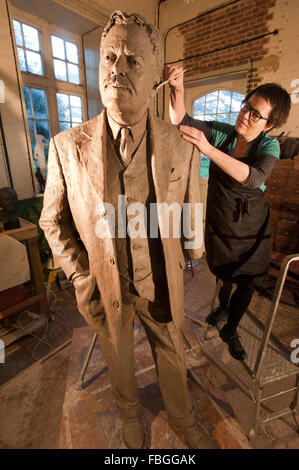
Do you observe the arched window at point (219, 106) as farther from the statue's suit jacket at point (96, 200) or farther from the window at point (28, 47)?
the statue's suit jacket at point (96, 200)

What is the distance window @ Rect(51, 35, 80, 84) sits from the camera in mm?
3967

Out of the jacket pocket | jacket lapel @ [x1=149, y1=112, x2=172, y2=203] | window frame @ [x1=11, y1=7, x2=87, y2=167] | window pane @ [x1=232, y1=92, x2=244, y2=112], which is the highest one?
window frame @ [x1=11, y1=7, x2=87, y2=167]

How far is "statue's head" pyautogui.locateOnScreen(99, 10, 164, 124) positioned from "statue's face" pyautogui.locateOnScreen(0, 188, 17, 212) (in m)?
2.11

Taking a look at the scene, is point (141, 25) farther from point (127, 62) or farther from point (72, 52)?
point (72, 52)

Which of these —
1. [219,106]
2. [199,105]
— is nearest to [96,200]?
[219,106]

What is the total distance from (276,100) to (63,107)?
388 centimetres

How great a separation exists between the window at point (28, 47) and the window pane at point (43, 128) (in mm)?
694

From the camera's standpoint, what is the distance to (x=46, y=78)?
3.92 meters

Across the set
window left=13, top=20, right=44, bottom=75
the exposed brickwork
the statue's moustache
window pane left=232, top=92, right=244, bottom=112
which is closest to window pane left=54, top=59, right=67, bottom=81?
window left=13, top=20, right=44, bottom=75

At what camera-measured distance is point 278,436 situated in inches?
74.4

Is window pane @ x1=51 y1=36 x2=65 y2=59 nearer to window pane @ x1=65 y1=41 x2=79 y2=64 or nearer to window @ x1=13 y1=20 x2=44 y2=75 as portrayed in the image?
window pane @ x1=65 y1=41 x2=79 y2=64

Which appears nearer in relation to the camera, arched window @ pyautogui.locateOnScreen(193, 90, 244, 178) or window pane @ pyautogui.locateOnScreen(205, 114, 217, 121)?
arched window @ pyautogui.locateOnScreen(193, 90, 244, 178)
